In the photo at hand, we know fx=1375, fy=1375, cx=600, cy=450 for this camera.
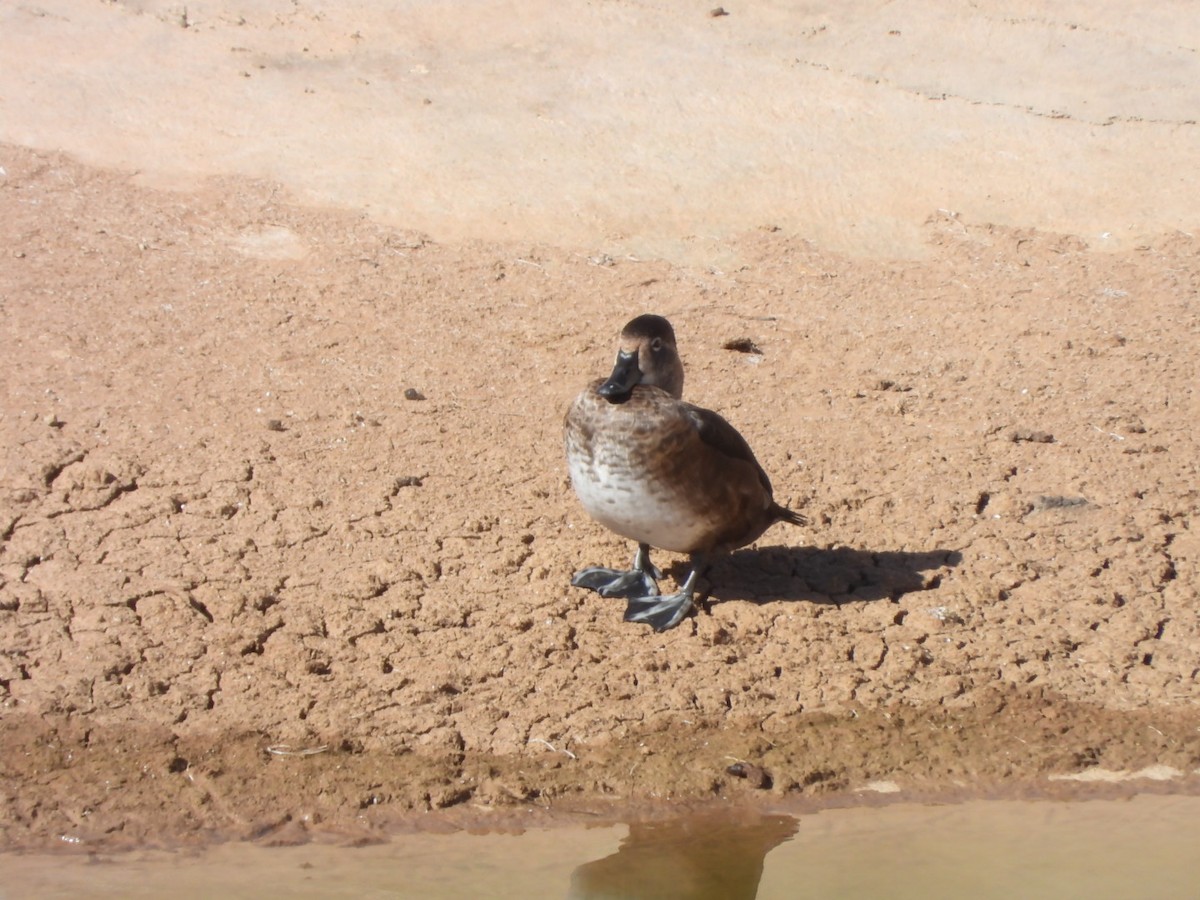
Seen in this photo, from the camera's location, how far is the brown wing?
4594 millimetres

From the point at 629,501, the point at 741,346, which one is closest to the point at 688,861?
the point at 629,501

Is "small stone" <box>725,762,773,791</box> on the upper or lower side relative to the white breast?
lower

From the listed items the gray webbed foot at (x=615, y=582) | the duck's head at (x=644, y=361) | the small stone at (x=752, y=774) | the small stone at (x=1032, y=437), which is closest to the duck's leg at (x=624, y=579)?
the gray webbed foot at (x=615, y=582)

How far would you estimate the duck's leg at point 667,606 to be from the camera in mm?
4688

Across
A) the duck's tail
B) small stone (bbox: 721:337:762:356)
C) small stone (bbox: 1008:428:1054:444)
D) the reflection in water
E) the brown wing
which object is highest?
the brown wing

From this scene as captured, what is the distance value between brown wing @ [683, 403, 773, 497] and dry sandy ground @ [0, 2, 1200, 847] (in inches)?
22.2

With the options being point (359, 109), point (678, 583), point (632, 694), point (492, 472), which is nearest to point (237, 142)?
point (359, 109)

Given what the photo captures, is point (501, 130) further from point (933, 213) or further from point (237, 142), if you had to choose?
point (933, 213)

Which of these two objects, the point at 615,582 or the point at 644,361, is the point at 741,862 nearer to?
the point at 615,582

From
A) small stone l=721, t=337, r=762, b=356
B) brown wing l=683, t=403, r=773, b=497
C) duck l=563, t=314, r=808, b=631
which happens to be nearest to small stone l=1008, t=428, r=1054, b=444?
small stone l=721, t=337, r=762, b=356

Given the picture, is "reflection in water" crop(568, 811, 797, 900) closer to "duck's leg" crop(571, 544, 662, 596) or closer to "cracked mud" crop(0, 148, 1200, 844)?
"cracked mud" crop(0, 148, 1200, 844)

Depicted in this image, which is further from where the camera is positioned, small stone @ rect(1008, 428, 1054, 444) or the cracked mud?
small stone @ rect(1008, 428, 1054, 444)

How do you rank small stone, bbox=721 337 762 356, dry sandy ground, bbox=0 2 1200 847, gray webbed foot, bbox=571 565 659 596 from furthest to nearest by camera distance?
small stone, bbox=721 337 762 356, gray webbed foot, bbox=571 565 659 596, dry sandy ground, bbox=0 2 1200 847

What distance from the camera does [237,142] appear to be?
8227 millimetres
